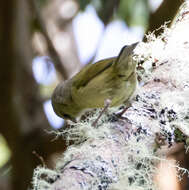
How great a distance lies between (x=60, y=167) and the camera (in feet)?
6.73

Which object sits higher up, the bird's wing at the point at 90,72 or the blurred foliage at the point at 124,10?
the bird's wing at the point at 90,72

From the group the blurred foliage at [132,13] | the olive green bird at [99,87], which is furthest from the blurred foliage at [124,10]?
the olive green bird at [99,87]

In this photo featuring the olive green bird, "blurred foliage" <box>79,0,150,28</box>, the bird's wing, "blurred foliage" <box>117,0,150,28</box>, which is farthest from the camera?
"blurred foliage" <box>117,0,150,28</box>

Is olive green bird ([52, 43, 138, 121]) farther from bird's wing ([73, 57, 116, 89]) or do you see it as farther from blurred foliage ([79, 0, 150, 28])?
blurred foliage ([79, 0, 150, 28])

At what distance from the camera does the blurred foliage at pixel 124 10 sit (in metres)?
5.12

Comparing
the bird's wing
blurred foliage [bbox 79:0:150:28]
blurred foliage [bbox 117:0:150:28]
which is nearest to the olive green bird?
the bird's wing

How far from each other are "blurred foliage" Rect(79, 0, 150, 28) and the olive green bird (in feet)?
5.11

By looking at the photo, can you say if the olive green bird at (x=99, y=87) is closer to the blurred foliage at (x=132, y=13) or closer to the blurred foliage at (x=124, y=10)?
the blurred foliage at (x=124, y=10)

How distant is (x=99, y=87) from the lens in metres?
3.46

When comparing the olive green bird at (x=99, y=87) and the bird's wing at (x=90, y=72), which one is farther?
the bird's wing at (x=90, y=72)

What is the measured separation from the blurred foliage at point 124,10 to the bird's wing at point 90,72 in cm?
156

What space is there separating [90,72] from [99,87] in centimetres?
15

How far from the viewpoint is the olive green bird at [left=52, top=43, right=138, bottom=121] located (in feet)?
10.5

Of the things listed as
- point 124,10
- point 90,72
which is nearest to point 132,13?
point 124,10
